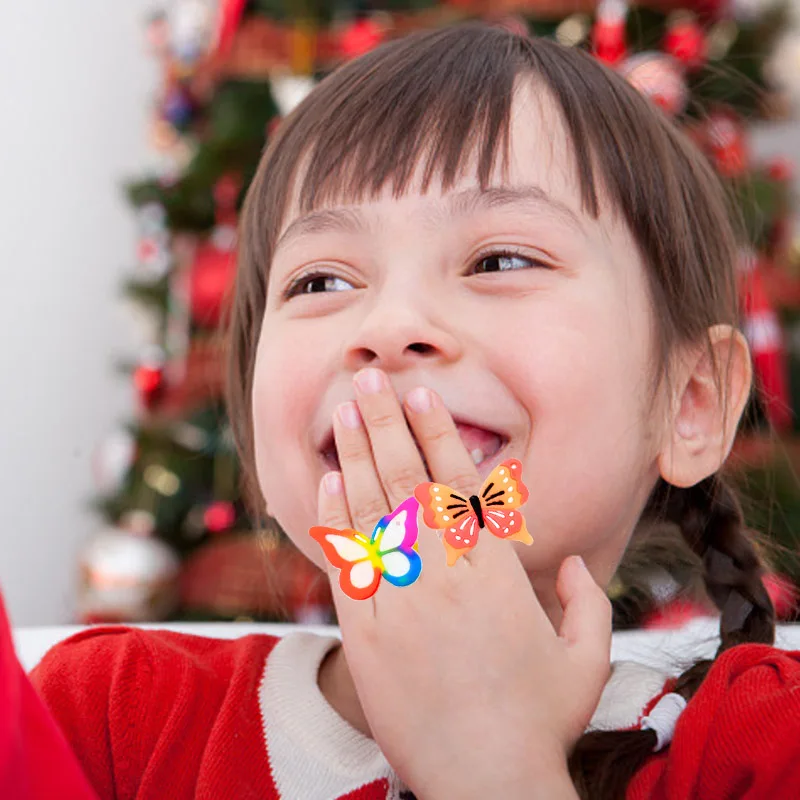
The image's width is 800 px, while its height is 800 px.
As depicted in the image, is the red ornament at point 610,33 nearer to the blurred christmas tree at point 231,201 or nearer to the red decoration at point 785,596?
the blurred christmas tree at point 231,201

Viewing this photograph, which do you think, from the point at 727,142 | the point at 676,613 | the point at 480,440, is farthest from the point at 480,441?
the point at 727,142

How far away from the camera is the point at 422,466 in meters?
0.65

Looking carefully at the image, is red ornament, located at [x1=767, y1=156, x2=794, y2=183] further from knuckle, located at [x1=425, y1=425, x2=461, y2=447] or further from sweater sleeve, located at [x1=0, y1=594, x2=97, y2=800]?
sweater sleeve, located at [x1=0, y1=594, x2=97, y2=800]

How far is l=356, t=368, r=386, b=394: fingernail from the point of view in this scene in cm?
66

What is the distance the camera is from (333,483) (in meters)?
0.68

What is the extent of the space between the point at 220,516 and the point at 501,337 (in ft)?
4.69

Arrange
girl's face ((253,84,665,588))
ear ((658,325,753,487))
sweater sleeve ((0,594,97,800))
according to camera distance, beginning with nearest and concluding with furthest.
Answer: sweater sleeve ((0,594,97,800)) → girl's face ((253,84,665,588)) → ear ((658,325,753,487))

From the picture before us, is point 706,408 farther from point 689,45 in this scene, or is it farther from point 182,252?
point 182,252

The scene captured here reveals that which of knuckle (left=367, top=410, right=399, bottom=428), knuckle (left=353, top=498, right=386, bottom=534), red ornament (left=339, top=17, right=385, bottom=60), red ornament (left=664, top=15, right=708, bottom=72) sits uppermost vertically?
red ornament (left=339, top=17, right=385, bottom=60)

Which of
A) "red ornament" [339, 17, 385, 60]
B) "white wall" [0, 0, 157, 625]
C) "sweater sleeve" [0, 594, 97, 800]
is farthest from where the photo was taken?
"white wall" [0, 0, 157, 625]

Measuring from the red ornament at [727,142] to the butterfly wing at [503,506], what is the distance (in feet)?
3.41

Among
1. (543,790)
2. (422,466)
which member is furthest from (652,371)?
(543,790)

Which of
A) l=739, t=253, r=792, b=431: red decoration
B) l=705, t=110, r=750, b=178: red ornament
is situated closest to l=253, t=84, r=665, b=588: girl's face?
l=739, t=253, r=792, b=431: red decoration

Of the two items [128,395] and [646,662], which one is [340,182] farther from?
[128,395]
